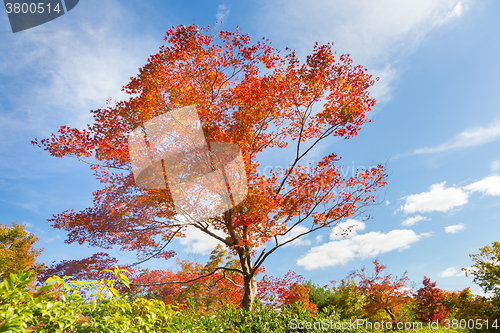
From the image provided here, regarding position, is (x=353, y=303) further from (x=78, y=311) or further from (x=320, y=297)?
(x=78, y=311)

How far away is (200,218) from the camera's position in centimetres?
908

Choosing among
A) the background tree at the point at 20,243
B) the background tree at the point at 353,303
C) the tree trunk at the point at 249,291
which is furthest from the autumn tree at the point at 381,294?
the background tree at the point at 20,243

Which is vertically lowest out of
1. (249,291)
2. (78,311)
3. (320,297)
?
(320,297)

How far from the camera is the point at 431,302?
16094 millimetres

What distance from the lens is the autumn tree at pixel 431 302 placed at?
15945 millimetres

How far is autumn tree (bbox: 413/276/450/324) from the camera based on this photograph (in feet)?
52.3

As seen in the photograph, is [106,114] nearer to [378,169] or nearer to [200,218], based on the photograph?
[200,218]

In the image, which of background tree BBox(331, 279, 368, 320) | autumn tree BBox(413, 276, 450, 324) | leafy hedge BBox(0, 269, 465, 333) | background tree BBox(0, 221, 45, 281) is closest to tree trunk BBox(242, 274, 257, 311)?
leafy hedge BBox(0, 269, 465, 333)

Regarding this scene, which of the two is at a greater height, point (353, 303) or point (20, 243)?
point (20, 243)

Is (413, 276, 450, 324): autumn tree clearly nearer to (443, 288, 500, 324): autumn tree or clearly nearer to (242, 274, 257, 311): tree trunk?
(443, 288, 500, 324): autumn tree

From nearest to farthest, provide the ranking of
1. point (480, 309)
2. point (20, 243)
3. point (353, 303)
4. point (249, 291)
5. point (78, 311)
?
point (78, 311) < point (249, 291) < point (480, 309) < point (353, 303) < point (20, 243)

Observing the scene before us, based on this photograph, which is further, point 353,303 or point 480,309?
point 353,303

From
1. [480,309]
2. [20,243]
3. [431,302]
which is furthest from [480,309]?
[20,243]

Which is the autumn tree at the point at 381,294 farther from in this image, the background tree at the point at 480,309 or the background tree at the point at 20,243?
the background tree at the point at 20,243
